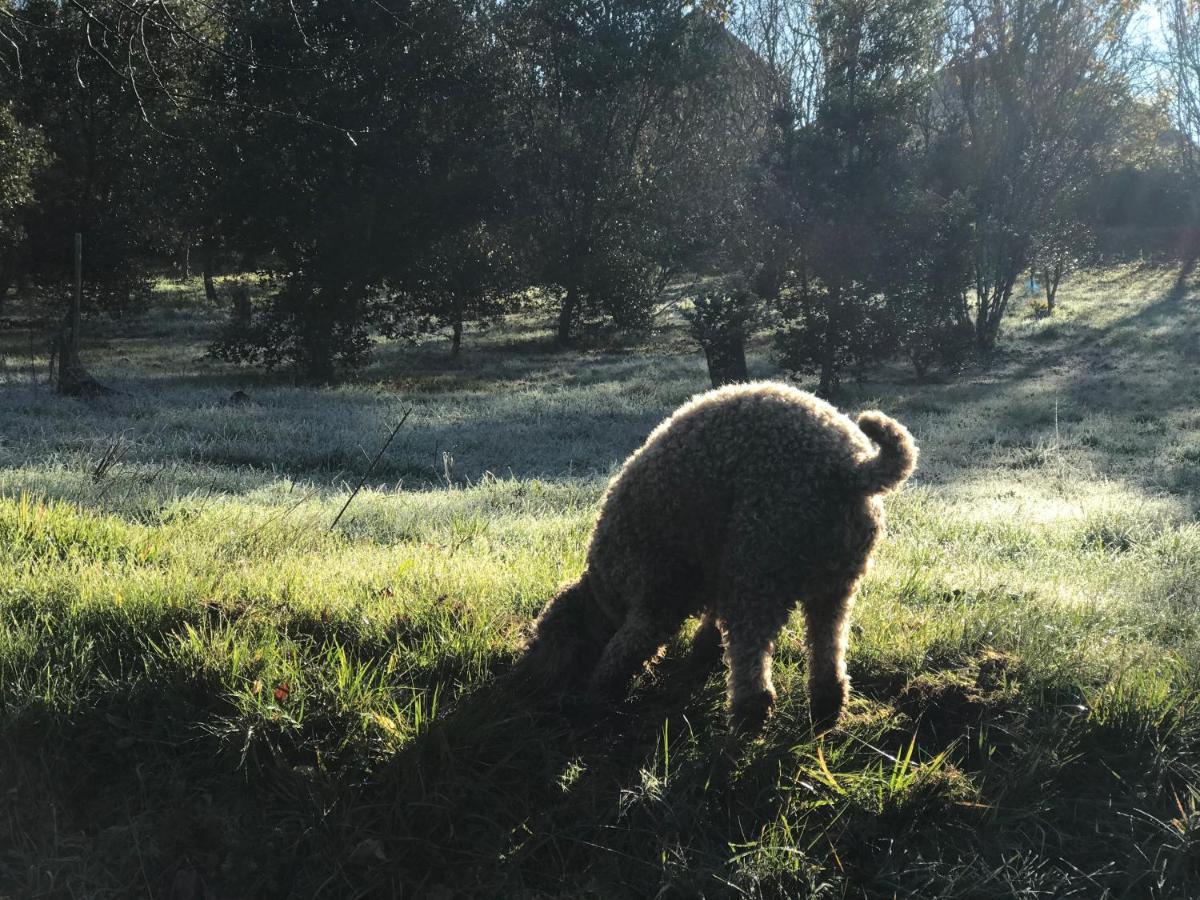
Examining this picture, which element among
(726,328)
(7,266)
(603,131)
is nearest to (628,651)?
(726,328)

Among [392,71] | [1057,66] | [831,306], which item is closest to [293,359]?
[392,71]

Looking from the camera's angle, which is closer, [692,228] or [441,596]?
[441,596]

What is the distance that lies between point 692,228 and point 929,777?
29694 mm

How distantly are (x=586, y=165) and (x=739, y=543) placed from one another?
27417 mm

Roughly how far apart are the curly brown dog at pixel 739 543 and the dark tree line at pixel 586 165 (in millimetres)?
12530

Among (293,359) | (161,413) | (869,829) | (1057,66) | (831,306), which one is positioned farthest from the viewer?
(1057,66)

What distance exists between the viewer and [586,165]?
1132 inches

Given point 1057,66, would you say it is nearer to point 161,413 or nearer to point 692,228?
point 692,228

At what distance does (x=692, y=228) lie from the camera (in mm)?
31219

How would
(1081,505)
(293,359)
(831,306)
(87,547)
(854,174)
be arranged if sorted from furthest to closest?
(293,359)
(831,306)
(854,174)
(1081,505)
(87,547)

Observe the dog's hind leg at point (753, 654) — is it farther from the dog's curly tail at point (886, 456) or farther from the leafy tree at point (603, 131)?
the leafy tree at point (603, 131)

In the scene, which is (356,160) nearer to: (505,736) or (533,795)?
(505,736)

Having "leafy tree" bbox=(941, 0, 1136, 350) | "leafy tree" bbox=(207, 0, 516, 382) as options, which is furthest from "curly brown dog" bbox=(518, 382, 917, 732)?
"leafy tree" bbox=(941, 0, 1136, 350)

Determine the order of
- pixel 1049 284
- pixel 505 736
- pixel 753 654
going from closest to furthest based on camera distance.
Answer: pixel 753 654
pixel 505 736
pixel 1049 284
